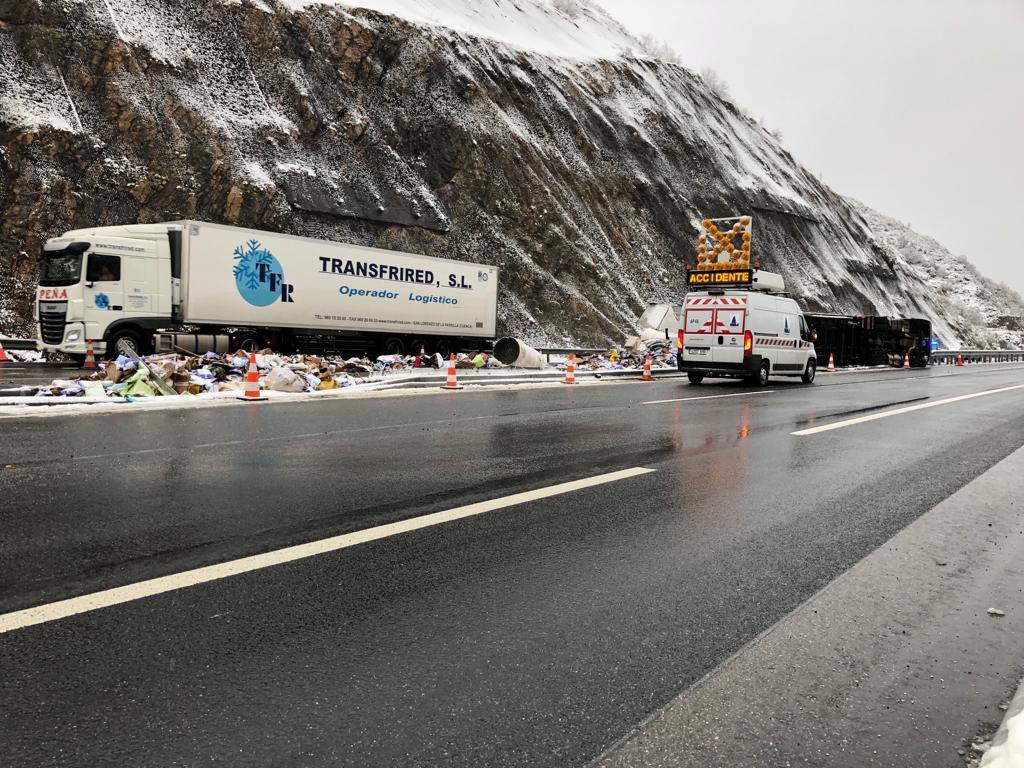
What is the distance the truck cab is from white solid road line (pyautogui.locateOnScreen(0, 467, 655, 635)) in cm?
1627

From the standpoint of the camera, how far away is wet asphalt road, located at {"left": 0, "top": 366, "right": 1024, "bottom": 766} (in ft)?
7.77

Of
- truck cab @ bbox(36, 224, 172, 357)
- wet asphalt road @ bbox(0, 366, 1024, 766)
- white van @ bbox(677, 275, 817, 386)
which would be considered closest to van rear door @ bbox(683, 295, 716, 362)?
white van @ bbox(677, 275, 817, 386)

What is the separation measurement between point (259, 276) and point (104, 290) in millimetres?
4004

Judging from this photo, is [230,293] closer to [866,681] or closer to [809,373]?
[809,373]

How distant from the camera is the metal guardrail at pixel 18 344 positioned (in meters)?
22.2

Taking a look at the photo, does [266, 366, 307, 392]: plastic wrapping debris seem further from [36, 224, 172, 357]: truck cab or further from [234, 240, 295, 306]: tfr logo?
[234, 240, 295, 306]: tfr logo

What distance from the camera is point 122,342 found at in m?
18.4

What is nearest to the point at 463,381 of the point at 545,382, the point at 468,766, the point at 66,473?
the point at 545,382

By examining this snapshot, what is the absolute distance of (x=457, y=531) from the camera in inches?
180

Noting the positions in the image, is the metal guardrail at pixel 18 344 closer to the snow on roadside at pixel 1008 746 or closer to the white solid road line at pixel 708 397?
the white solid road line at pixel 708 397

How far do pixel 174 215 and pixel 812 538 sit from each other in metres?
30.2

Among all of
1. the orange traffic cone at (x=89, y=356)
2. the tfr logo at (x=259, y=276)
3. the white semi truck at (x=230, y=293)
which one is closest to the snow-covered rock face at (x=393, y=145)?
the white semi truck at (x=230, y=293)

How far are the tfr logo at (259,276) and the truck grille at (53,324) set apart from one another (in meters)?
4.35

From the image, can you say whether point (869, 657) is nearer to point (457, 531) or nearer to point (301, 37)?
point (457, 531)
